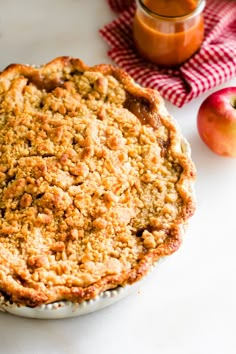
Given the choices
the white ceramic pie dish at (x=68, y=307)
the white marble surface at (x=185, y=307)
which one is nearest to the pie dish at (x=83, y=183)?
the white ceramic pie dish at (x=68, y=307)

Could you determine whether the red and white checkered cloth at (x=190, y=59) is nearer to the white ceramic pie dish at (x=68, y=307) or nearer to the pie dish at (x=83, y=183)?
the pie dish at (x=83, y=183)

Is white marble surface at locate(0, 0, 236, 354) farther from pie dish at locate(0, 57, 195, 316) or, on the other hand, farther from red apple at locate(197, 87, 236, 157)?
pie dish at locate(0, 57, 195, 316)

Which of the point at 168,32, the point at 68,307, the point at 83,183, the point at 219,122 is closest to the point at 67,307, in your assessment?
the point at 68,307

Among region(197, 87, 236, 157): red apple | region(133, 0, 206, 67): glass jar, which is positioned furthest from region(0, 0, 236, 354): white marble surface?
region(133, 0, 206, 67): glass jar

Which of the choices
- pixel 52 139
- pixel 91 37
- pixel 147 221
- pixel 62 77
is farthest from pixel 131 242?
pixel 91 37

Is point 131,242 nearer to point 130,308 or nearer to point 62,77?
point 130,308

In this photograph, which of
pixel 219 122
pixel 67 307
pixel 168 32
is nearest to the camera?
pixel 67 307

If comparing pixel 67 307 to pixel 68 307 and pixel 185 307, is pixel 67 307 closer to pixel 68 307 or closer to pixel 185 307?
pixel 68 307
